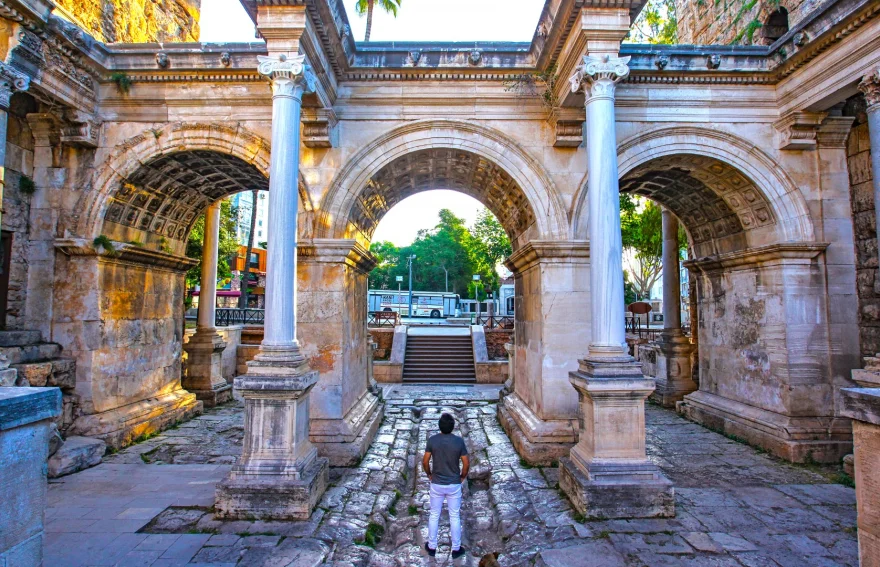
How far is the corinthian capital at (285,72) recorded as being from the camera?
5.70 meters

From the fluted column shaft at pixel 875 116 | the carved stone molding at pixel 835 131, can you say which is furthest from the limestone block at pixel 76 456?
the carved stone molding at pixel 835 131

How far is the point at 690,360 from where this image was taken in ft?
34.9

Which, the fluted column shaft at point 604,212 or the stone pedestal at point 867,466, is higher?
the fluted column shaft at point 604,212

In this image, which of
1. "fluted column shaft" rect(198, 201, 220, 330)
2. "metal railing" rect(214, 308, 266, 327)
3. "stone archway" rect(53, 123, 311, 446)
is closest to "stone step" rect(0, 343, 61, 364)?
"stone archway" rect(53, 123, 311, 446)

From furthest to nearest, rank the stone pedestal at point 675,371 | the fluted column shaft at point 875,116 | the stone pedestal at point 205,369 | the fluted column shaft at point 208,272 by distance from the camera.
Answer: the fluted column shaft at point 208,272, the stone pedestal at point 205,369, the stone pedestal at point 675,371, the fluted column shaft at point 875,116

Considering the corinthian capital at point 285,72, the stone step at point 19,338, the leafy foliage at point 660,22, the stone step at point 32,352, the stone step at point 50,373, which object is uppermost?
the leafy foliage at point 660,22

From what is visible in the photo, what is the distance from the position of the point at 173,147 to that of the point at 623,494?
314 inches

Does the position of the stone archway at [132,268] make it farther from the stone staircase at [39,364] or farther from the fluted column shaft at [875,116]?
the fluted column shaft at [875,116]

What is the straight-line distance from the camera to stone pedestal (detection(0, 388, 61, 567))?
219cm

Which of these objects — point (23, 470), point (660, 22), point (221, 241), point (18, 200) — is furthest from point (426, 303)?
point (23, 470)

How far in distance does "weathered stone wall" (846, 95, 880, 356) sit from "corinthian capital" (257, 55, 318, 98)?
7814 millimetres

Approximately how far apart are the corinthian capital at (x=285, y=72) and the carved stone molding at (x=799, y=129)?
717cm

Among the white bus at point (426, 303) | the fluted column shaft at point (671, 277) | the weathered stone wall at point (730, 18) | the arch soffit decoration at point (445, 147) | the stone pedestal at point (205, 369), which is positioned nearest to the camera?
the arch soffit decoration at point (445, 147)

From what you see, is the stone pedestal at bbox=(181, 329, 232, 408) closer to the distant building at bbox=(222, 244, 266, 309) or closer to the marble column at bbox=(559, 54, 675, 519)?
the marble column at bbox=(559, 54, 675, 519)
